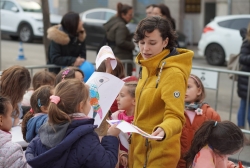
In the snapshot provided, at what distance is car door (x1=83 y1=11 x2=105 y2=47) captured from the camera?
1814 cm

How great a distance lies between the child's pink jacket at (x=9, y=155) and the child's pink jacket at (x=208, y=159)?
46.1 inches

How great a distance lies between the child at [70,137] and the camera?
10.2 ft

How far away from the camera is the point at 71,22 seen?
22.5 feet

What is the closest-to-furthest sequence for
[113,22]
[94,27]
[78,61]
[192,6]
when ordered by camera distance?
[78,61] → [113,22] → [94,27] → [192,6]

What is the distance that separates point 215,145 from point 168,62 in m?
0.70

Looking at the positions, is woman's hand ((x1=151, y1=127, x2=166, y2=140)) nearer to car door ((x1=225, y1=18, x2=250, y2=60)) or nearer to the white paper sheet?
the white paper sheet

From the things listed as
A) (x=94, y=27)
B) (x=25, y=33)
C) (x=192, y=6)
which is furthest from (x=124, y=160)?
(x=192, y=6)

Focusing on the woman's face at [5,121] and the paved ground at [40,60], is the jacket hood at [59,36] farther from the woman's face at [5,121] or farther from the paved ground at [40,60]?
the woman's face at [5,121]

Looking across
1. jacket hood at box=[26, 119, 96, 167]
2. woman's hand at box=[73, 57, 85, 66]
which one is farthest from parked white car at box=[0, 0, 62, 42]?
jacket hood at box=[26, 119, 96, 167]

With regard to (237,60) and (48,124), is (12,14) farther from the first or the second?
(48,124)

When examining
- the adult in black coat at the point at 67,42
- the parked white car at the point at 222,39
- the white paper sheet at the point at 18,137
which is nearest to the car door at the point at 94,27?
the parked white car at the point at 222,39

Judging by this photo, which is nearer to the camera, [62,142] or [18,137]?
[62,142]

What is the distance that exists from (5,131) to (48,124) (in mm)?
520

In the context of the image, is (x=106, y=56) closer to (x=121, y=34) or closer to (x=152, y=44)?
(x=152, y=44)
